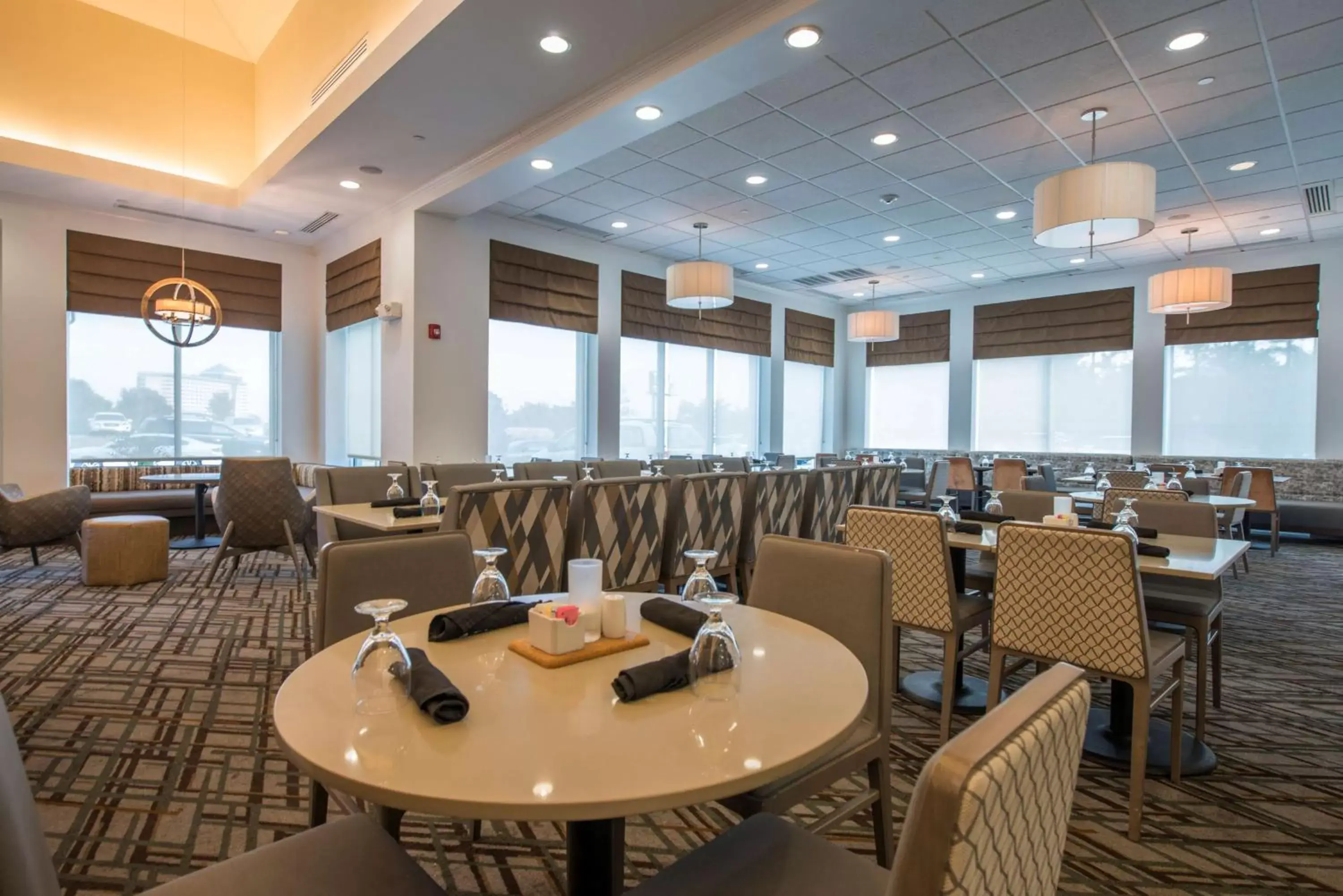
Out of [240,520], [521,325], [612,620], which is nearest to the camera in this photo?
[612,620]

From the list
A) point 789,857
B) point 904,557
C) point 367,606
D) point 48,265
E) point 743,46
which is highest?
point 743,46

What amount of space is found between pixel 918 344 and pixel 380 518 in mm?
9729

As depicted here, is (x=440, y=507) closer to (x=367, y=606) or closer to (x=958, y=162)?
(x=367, y=606)

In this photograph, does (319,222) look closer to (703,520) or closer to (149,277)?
(149,277)

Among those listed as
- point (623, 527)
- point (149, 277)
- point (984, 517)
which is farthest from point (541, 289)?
point (984, 517)

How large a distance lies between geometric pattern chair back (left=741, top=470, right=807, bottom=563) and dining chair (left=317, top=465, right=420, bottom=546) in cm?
207

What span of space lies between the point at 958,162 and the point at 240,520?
21.0 feet

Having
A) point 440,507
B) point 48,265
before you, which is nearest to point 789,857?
point 440,507

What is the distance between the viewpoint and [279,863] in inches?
46.4

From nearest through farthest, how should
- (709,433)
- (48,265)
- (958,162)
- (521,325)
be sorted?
(958,162) < (48,265) < (521,325) < (709,433)

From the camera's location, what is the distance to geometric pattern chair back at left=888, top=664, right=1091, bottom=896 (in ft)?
2.03

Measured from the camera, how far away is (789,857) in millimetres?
1206

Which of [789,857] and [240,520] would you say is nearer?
[789,857]

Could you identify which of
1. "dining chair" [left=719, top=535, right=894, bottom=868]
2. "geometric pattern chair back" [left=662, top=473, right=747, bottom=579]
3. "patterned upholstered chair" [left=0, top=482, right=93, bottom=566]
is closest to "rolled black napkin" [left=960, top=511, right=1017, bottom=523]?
"geometric pattern chair back" [left=662, top=473, right=747, bottom=579]
